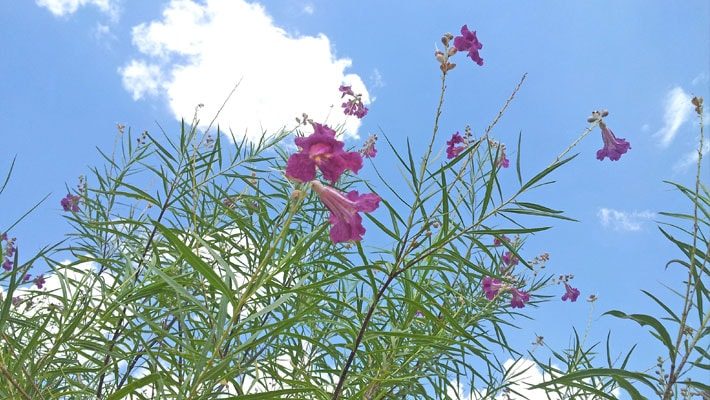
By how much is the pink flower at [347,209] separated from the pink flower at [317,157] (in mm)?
59

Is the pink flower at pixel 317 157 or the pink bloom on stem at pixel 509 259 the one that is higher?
the pink bloom on stem at pixel 509 259

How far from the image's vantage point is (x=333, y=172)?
3.24 ft

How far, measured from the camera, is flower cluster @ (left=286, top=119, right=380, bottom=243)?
97cm

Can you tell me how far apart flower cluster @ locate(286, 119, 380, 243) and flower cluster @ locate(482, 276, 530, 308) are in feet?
3.58

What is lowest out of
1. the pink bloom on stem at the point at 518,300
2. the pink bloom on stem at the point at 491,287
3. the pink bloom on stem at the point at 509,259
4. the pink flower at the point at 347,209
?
the pink flower at the point at 347,209

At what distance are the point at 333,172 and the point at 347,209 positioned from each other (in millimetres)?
92

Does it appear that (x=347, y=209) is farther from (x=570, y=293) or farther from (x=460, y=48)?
(x=570, y=293)

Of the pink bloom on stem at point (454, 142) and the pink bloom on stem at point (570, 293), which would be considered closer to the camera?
the pink bloom on stem at point (454, 142)

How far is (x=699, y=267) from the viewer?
109cm

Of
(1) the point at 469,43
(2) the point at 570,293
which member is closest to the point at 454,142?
(1) the point at 469,43

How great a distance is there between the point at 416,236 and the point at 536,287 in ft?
4.95

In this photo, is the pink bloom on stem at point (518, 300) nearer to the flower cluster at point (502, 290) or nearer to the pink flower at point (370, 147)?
the flower cluster at point (502, 290)

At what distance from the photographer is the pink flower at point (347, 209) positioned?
104 cm

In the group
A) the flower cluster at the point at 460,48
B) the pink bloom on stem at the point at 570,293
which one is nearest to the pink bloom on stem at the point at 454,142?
the flower cluster at the point at 460,48
